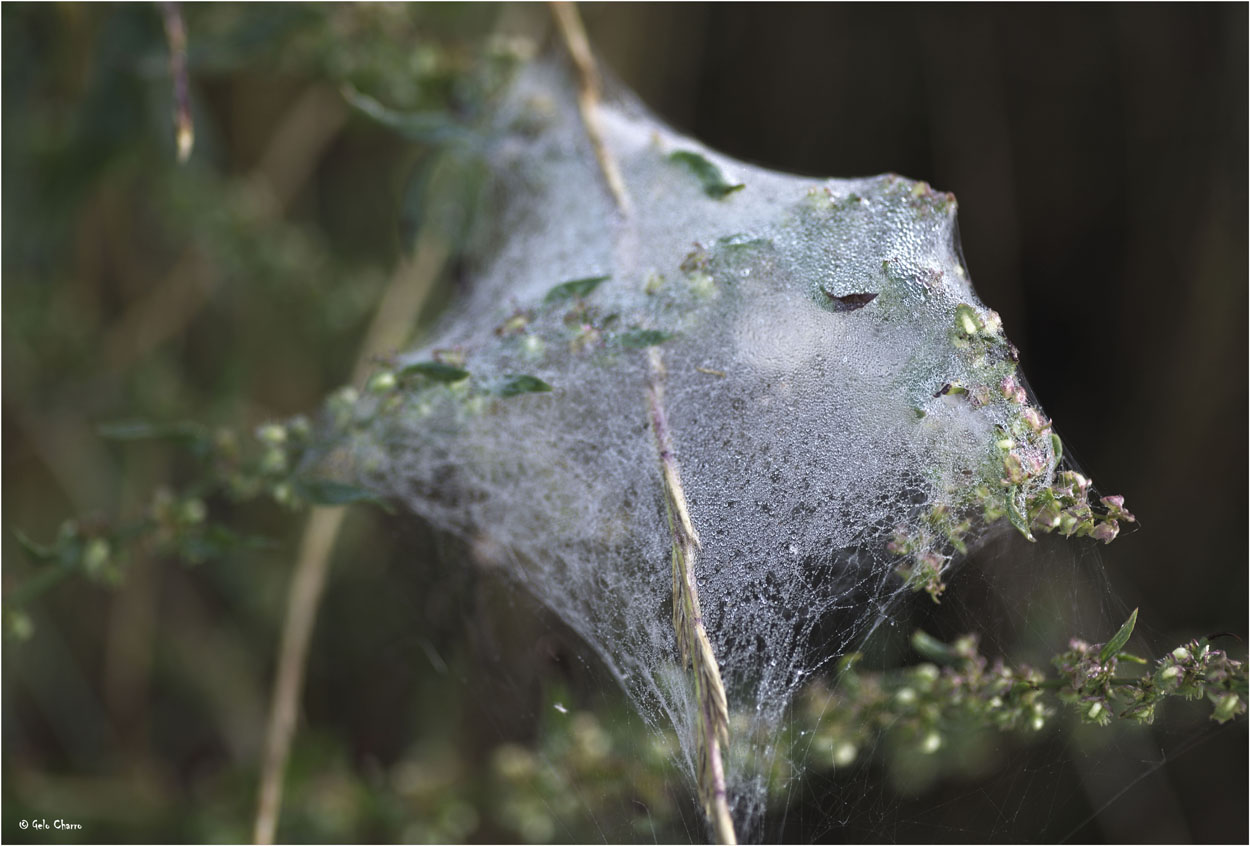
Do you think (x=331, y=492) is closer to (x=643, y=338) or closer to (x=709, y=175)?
(x=643, y=338)

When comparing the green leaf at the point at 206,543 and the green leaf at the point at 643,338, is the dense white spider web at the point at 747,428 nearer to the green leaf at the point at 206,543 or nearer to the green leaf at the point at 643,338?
the green leaf at the point at 643,338

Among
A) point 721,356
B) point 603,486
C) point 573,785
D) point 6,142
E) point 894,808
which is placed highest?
point 6,142

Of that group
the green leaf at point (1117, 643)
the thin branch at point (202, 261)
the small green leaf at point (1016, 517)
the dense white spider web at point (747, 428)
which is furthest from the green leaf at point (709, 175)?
the thin branch at point (202, 261)

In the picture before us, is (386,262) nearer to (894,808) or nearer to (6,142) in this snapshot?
(6,142)

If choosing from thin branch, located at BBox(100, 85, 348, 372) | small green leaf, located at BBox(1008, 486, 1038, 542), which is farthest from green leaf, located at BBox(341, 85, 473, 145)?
small green leaf, located at BBox(1008, 486, 1038, 542)

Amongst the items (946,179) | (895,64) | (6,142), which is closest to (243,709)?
(6,142)

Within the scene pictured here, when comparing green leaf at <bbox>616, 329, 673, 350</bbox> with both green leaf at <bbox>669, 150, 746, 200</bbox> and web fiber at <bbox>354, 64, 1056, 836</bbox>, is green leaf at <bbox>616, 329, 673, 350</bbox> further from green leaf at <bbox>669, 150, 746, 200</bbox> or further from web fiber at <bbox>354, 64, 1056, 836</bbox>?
green leaf at <bbox>669, 150, 746, 200</bbox>

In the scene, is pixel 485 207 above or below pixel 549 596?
above
